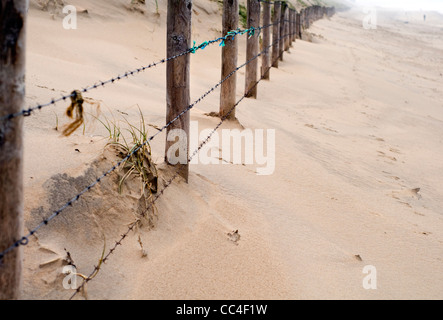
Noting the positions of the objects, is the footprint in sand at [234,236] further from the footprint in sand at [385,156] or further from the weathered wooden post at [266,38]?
the weathered wooden post at [266,38]

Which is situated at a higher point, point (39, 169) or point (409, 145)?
point (39, 169)

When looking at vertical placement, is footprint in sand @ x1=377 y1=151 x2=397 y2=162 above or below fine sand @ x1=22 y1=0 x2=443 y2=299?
below

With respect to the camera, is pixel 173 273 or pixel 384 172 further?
pixel 384 172

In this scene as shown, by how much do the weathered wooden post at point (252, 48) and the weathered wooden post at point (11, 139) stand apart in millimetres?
5438

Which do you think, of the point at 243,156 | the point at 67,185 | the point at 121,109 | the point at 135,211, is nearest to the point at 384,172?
the point at 243,156

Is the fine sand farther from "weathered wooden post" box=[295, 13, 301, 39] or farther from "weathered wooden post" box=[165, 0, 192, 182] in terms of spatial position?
"weathered wooden post" box=[295, 13, 301, 39]

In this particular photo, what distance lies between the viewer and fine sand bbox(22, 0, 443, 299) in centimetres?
236

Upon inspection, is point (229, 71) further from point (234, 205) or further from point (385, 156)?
point (385, 156)

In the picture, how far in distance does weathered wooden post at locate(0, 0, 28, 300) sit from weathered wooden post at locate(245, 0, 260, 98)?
544 cm

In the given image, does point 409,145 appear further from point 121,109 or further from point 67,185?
point 67,185

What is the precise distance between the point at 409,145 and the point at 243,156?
3.40m

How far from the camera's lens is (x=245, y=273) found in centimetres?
253

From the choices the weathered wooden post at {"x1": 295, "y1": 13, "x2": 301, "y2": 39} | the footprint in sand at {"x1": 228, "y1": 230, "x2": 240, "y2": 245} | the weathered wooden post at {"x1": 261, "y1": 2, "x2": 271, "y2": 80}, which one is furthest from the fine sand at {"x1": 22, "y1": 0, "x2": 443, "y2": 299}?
the weathered wooden post at {"x1": 295, "y1": 13, "x2": 301, "y2": 39}

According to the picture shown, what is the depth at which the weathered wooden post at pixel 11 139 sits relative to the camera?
138 cm
